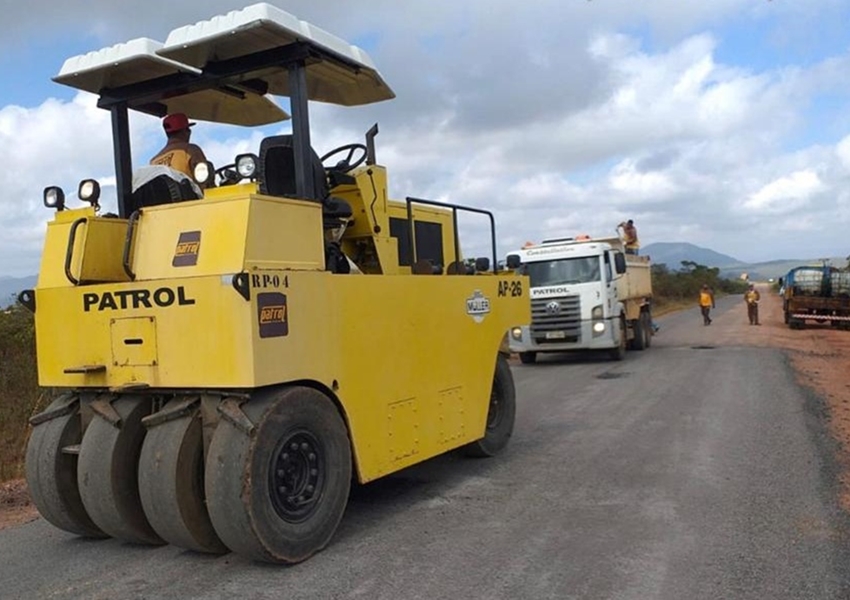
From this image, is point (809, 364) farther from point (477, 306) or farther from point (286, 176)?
point (286, 176)

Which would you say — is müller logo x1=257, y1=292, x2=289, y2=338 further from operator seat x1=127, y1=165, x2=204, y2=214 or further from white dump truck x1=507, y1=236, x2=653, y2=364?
white dump truck x1=507, y1=236, x2=653, y2=364

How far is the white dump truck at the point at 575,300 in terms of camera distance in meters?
16.7

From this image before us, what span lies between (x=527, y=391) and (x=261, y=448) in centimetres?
837

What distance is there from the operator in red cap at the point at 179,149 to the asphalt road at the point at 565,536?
2703 mm

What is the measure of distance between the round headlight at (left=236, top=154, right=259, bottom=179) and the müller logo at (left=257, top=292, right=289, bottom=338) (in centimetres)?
84

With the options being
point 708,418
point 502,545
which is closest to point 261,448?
point 502,545

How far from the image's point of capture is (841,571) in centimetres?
446

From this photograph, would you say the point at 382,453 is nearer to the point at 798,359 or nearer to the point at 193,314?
the point at 193,314

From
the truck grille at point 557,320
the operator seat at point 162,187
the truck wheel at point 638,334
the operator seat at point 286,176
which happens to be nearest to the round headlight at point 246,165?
the operator seat at point 286,176

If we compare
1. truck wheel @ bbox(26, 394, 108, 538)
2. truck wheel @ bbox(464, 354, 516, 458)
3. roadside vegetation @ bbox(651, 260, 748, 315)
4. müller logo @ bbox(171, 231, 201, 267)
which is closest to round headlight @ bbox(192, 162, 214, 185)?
müller logo @ bbox(171, 231, 201, 267)

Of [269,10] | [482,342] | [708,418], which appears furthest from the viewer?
[708,418]

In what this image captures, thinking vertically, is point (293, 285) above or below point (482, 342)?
above

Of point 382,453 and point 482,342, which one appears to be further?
point 482,342

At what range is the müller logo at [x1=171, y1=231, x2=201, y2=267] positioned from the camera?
484 cm
